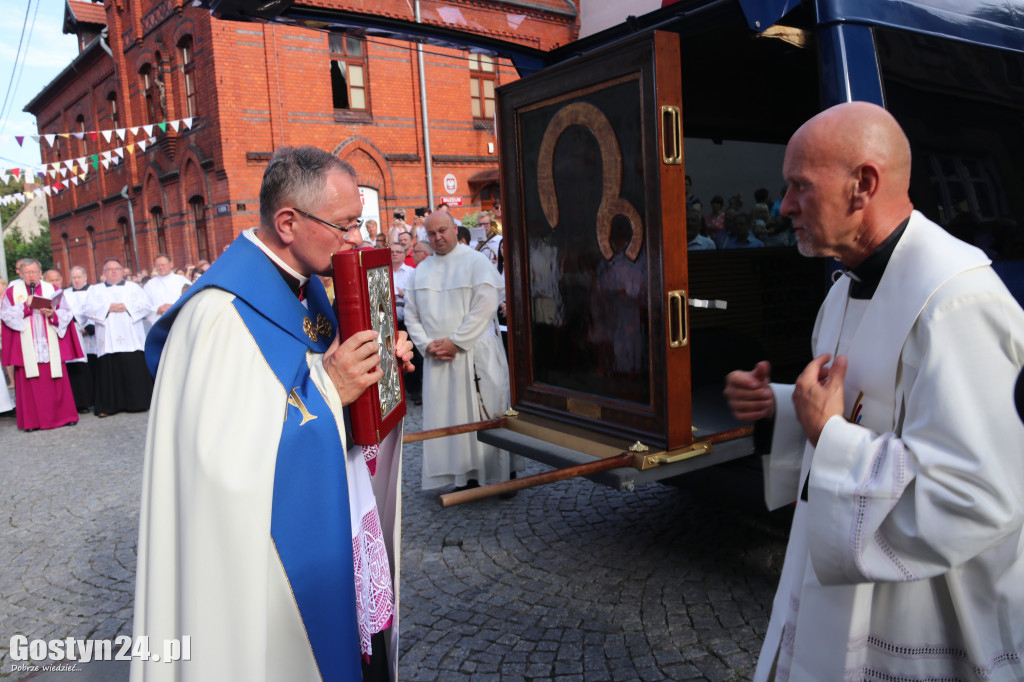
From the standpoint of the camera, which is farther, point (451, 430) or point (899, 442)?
point (451, 430)

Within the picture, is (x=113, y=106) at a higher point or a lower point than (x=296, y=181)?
higher

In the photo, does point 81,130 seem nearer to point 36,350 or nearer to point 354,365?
point 36,350

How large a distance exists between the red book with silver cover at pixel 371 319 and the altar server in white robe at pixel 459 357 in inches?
120

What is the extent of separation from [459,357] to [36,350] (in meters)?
7.30

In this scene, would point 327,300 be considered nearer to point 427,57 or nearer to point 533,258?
point 533,258

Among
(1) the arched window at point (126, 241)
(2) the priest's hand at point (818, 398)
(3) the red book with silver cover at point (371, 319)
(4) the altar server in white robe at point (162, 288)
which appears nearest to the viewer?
(2) the priest's hand at point (818, 398)

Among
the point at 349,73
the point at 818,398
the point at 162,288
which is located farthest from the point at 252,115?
the point at 818,398

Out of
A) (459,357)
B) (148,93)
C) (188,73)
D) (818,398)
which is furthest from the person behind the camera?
(148,93)

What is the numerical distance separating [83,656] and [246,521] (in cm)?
244

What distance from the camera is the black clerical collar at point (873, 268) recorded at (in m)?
1.63

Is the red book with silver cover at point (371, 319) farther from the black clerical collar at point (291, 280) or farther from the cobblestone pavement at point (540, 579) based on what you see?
the cobblestone pavement at point (540, 579)

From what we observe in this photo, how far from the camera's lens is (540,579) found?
13.0 feet

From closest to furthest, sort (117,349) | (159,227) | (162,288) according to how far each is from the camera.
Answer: (117,349) → (162,288) → (159,227)

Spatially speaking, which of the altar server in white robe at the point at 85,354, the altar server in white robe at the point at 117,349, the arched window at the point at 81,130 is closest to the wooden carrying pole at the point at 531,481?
the altar server in white robe at the point at 117,349
